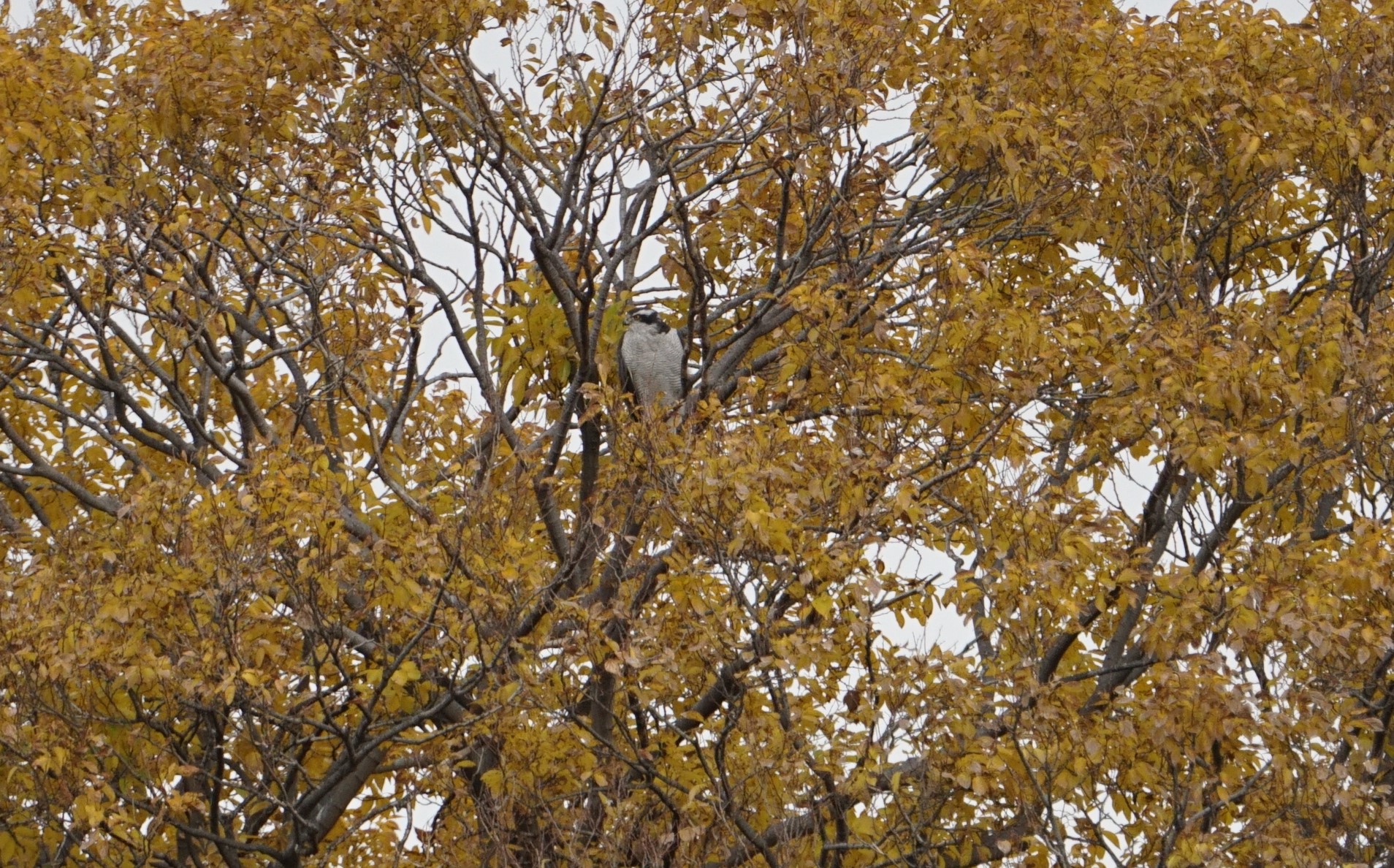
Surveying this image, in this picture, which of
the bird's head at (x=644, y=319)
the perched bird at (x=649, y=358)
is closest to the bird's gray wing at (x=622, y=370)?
the perched bird at (x=649, y=358)

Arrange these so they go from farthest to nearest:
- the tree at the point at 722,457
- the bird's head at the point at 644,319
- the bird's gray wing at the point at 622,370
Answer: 1. the bird's head at the point at 644,319
2. the bird's gray wing at the point at 622,370
3. the tree at the point at 722,457

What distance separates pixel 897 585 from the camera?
6.95 m

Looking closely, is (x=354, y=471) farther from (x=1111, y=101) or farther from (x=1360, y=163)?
(x=1360, y=163)

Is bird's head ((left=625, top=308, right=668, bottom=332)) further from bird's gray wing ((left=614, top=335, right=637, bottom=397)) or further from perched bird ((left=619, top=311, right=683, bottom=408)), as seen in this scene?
bird's gray wing ((left=614, top=335, right=637, bottom=397))

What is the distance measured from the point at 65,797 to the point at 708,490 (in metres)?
3.00

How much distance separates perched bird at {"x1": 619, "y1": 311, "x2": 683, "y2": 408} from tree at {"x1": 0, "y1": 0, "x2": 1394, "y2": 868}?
0.90ft

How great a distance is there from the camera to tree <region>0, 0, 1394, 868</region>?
22.5 ft

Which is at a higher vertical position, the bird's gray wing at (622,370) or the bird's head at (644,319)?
the bird's head at (644,319)

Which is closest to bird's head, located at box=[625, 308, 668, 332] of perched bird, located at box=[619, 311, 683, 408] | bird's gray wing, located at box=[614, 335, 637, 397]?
perched bird, located at box=[619, 311, 683, 408]

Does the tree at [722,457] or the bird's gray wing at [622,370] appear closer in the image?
the tree at [722,457]

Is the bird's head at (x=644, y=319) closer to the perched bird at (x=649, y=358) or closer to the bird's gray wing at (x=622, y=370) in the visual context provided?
the perched bird at (x=649, y=358)

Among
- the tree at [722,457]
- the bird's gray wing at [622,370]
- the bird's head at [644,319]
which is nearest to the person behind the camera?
the tree at [722,457]

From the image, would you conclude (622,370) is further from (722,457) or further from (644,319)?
(722,457)

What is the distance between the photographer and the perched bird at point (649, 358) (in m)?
9.69
